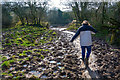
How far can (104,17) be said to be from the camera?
17.2 ft

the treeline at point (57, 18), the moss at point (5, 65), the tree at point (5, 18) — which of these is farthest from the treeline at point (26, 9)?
the moss at point (5, 65)

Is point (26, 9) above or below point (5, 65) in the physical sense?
above

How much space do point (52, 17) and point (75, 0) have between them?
30.2 metres

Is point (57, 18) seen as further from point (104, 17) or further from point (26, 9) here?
point (104, 17)

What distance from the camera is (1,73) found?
4262 mm

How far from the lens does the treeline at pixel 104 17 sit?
157 inches

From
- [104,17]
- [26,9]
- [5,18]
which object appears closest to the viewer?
[104,17]

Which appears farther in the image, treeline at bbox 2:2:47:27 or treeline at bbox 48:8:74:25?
treeline at bbox 48:8:74:25

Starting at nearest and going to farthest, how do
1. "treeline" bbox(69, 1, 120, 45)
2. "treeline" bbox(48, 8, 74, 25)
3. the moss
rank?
"treeline" bbox(69, 1, 120, 45), the moss, "treeline" bbox(48, 8, 74, 25)

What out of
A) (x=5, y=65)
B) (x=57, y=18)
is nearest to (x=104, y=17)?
(x=5, y=65)

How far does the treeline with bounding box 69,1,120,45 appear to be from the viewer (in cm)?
398

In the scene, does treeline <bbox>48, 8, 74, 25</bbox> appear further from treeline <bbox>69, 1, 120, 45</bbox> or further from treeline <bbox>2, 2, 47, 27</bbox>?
treeline <bbox>69, 1, 120, 45</bbox>

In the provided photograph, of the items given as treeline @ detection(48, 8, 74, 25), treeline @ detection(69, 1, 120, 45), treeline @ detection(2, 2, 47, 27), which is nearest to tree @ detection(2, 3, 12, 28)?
treeline @ detection(2, 2, 47, 27)

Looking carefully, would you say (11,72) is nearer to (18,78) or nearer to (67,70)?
(18,78)
